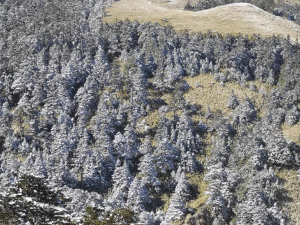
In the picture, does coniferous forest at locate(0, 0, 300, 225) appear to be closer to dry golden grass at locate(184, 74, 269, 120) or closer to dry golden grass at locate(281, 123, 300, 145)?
dry golden grass at locate(281, 123, 300, 145)

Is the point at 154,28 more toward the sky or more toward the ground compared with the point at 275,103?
more toward the sky

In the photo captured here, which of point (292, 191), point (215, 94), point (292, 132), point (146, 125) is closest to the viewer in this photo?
point (292, 191)

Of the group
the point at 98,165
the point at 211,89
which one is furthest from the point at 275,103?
the point at 98,165

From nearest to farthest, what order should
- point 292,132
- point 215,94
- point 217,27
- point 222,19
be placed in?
point 292,132 < point 215,94 < point 217,27 < point 222,19

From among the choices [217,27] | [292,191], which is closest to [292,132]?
[292,191]

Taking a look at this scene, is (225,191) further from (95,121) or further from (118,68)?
(118,68)

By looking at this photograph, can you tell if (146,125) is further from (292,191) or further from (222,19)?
(222,19)

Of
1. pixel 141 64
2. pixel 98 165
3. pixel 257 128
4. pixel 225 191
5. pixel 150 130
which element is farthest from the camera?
pixel 141 64
